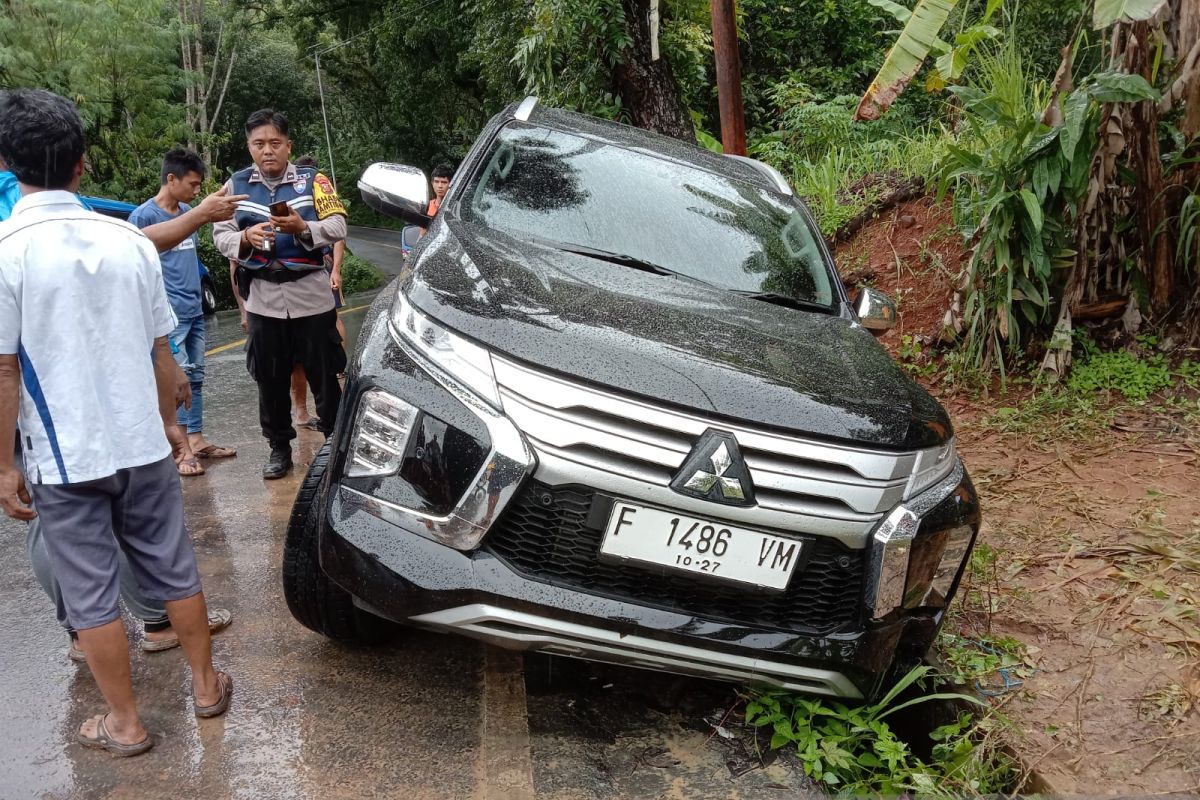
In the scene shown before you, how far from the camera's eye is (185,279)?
5051 millimetres

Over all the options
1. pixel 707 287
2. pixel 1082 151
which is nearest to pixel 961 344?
pixel 1082 151

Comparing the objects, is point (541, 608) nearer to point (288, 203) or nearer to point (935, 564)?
point (935, 564)

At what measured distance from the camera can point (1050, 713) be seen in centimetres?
254

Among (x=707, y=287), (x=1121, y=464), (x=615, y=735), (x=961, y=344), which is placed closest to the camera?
(x=615, y=735)

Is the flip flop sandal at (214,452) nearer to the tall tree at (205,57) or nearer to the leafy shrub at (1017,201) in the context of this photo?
the leafy shrub at (1017,201)

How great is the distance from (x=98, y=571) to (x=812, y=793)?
6.23ft

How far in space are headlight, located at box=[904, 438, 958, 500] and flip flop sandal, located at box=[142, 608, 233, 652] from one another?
85.4 inches

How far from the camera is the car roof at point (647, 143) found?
3621 millimetres

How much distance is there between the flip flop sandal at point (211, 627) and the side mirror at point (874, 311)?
2.38 m

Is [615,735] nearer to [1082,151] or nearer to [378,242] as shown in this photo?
[1082,151]

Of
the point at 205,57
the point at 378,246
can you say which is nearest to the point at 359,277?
the point at 378,246

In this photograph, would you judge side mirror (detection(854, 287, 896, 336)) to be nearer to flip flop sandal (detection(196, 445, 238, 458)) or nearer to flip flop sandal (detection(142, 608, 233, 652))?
flip flop sandal (detection(142, 608, 233, 652))

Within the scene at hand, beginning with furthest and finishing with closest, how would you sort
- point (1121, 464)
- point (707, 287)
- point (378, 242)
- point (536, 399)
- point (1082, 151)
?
point (378, 242), point (1082, 151), point (1121, 464), point (707, 287), point (536, 399)

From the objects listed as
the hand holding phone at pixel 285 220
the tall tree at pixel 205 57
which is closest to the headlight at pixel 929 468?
the hand holding phone at pixel 285 220
